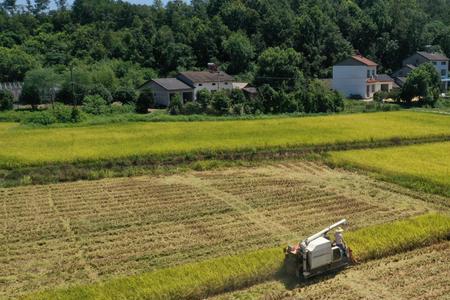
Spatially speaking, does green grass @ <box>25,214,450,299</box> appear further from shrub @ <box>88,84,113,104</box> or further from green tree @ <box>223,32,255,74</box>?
green tree @ <box>223,32,255,74</box>

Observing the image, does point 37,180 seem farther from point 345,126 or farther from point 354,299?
point 345,126

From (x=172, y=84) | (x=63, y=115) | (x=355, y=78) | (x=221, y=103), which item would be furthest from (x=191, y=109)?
(x=355, y=78)

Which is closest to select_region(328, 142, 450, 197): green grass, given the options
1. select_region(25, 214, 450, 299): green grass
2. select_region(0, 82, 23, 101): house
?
select_region(25, 214, 450, 299): green grass

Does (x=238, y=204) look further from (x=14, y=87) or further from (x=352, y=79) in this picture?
(x=14, y=87)

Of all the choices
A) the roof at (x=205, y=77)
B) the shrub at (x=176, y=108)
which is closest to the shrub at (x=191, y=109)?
the shrub at (x=176, y=108)

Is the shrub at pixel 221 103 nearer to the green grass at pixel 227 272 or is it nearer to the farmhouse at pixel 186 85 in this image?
the farmhouse at pixel 186 85
